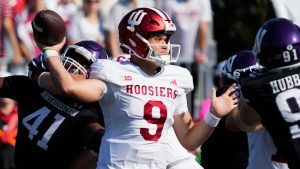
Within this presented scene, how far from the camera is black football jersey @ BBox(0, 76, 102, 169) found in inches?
277

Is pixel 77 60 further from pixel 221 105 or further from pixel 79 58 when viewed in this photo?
pixel 221 105

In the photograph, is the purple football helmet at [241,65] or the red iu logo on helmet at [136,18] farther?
the purple football helmet at [241,65]

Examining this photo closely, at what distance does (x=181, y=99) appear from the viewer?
6.56 meters

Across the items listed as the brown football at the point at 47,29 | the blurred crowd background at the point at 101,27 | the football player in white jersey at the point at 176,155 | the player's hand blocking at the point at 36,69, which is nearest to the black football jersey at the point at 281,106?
the football player in white jersey at the point at 176,155

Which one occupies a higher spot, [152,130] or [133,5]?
[133,5]

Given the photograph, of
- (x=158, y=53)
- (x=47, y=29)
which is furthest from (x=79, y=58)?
(x=158, y=53)

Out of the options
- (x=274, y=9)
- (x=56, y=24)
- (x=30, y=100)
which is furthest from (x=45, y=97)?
(x=274, y=9)

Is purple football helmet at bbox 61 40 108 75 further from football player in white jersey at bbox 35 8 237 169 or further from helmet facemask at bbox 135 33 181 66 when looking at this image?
helmet facemask at bbox 135 33 181 66

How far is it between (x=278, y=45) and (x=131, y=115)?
45.0 inches

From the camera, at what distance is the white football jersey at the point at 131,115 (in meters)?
6.18

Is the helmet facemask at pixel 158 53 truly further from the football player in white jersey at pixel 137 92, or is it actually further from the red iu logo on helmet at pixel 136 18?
the red iu logo on helmet at pixel 136 18

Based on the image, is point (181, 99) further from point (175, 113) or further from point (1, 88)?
point (1, 88)

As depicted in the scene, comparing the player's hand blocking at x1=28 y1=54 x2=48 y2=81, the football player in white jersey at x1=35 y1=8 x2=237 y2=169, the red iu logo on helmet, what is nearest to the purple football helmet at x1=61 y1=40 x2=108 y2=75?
the player's hand blocking at x1=28 y1=54 x2=48 y2=81

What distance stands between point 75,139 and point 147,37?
45.9 inches
